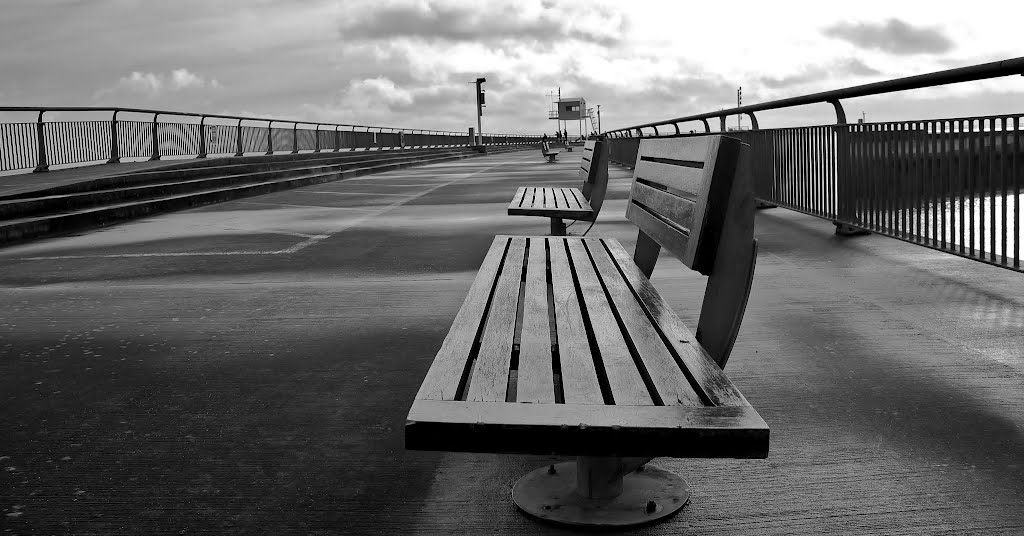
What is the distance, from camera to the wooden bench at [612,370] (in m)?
1.82

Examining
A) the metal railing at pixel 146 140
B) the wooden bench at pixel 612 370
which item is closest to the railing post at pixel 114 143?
the metal railing at pixel 146 140

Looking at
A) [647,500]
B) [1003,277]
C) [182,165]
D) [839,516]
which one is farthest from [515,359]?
[182,165]

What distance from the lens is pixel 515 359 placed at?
2785 mm

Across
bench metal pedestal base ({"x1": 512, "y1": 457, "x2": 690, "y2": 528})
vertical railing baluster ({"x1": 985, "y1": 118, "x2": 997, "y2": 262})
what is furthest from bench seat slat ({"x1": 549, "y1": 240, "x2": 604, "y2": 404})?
vertical railing baluster ({"x1": 985, "y1": 118, "x2": 997, "y2": 262})

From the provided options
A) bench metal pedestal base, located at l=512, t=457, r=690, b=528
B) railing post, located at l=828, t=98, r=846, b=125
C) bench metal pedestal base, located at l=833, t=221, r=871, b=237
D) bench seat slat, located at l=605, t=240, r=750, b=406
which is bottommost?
bench metal pedestal base, located at l=512, t=457, r=690, b=528

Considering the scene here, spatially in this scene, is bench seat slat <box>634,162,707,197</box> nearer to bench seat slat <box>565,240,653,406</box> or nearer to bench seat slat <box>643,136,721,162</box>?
bench seat slat <box>643,136,721,162</box>

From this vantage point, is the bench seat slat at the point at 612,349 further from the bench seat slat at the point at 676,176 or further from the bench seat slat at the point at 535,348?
the bench seat slat at the point at 676,176

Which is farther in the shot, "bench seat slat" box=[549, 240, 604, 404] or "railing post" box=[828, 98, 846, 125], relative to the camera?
"railing post" box=[828, 98, 846, 125]

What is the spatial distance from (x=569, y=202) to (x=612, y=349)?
538cm

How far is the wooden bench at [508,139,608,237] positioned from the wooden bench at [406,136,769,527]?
2.98 meters

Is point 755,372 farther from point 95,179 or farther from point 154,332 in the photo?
point 95,179

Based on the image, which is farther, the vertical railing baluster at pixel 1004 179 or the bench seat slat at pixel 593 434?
the vertical railing baluster at pixel 1004 179

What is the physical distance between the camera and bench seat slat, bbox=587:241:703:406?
1.98 m

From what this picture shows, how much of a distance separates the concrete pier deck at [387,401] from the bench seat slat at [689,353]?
1.53 feet
